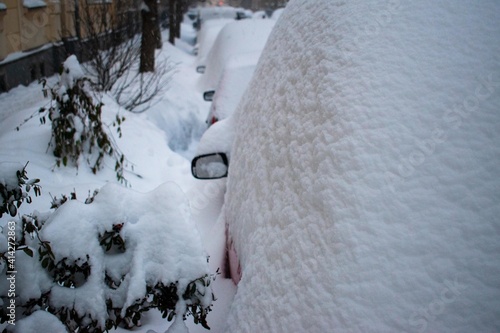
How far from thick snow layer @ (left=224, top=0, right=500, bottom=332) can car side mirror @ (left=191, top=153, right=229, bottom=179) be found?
2.95 ft

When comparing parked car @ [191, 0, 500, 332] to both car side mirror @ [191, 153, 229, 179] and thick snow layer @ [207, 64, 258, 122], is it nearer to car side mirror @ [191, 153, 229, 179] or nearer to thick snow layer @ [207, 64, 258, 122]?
car side mirror @ [191, 153, 229, 179]

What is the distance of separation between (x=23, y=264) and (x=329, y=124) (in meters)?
0.98

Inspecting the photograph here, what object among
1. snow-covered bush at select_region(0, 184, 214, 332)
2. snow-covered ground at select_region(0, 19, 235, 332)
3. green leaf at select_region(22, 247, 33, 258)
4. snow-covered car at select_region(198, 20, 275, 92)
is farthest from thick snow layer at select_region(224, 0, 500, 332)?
snow-covered car at select_region(198, 20, 275, 92)

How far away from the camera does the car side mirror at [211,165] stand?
2.15 meters

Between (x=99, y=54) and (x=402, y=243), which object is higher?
(x=402, y=243)

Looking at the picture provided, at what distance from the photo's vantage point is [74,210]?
4.11ft

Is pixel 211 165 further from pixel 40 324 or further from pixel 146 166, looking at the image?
pixel 146 166

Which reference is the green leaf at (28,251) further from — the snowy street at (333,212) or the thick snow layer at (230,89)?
the thick snow layer at (230,89)

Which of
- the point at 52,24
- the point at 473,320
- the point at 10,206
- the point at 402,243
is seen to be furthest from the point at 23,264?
the point at 52,24

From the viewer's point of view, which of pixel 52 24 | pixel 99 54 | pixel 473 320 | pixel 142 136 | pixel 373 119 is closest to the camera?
pixel 473 320

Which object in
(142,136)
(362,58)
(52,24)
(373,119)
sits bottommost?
(142,136)

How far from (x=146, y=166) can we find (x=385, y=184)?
182 inches

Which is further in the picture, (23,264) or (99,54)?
(99,54)

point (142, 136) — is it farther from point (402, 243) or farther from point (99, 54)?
point (402, 243)
